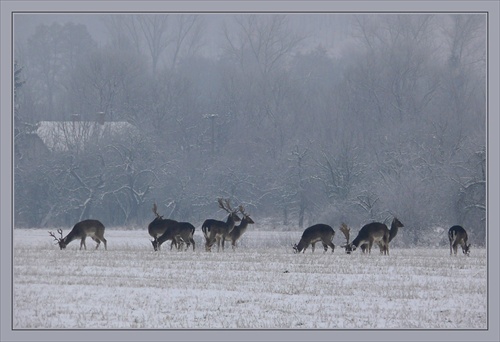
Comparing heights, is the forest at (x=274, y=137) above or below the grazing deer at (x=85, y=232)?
above

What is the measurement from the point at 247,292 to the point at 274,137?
6305 cm

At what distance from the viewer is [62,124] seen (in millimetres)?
79250

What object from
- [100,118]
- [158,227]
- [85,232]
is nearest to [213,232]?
[158,227]

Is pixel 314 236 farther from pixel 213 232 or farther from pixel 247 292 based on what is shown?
pixel 247 292

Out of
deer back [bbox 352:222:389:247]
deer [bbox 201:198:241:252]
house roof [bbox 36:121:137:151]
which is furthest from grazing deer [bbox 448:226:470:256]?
house roof [bbox 36:121:137:151]

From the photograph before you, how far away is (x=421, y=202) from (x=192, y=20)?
253ft

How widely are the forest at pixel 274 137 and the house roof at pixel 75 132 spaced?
0.66 ft

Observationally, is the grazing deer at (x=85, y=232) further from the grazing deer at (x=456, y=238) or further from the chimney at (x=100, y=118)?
the chimney at (x=100, y=118)

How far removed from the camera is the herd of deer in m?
29.8

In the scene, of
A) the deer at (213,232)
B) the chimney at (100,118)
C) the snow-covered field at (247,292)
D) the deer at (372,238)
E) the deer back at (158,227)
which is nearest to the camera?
the snow-covered field at (247,292)

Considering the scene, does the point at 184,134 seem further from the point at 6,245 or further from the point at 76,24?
the point at 6,245

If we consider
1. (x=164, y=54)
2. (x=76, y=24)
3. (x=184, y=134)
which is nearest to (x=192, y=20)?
Result: (x=164, y=54)

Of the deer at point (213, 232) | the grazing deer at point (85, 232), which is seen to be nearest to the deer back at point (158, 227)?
the deer at point (213, 232)

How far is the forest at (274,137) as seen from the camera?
6031 centimetres
